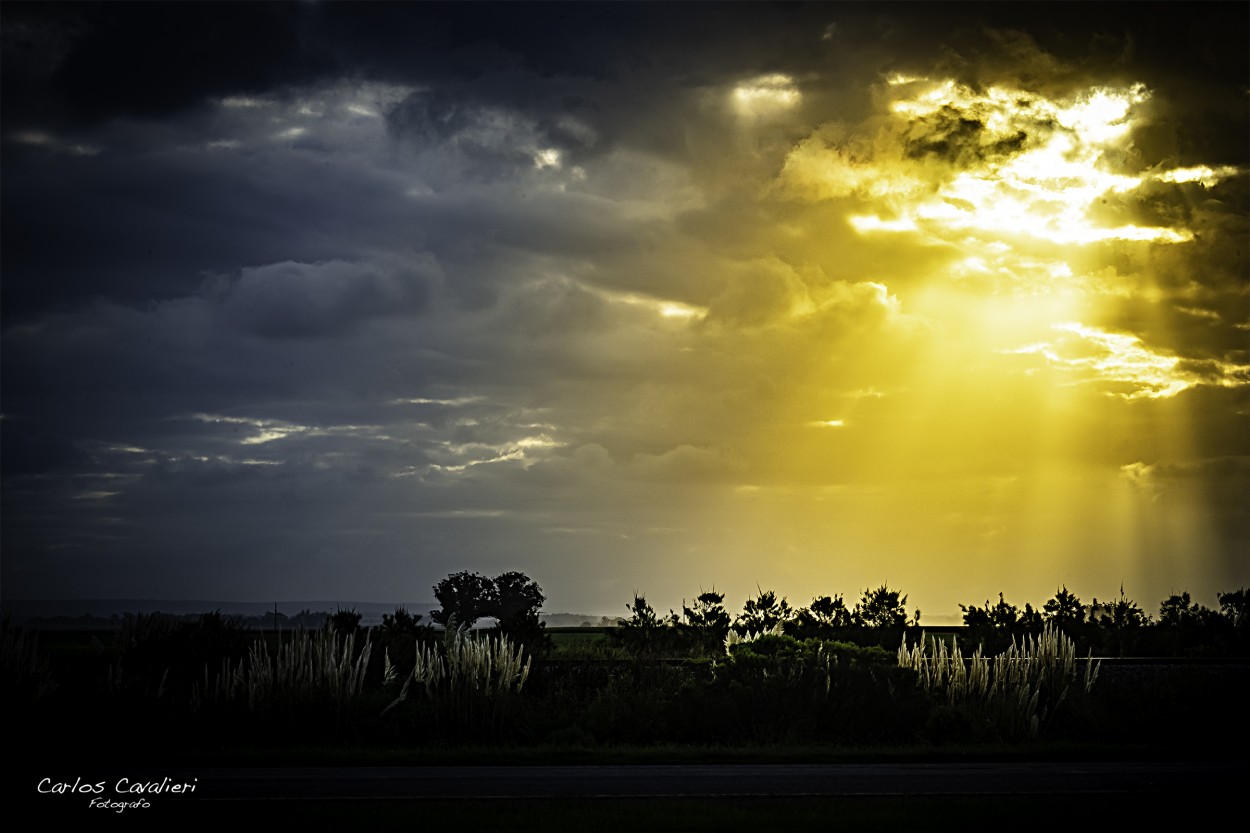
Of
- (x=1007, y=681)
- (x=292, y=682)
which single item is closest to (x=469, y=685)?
(x=292, y=682)

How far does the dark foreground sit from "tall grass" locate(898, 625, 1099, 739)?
5330 mm

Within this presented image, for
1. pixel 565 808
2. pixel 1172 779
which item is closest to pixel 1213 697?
pixel 1172 779

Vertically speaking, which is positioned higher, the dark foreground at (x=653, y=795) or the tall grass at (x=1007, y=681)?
the tall grass at (x=1007, y=681)

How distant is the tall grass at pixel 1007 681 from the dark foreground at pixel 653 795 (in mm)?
5330

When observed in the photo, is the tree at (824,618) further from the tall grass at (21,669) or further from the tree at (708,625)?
the tall grass at (21,669)

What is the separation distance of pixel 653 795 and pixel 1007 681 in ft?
42.0

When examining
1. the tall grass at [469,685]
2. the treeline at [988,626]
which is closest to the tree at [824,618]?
the treeline at [988,626]

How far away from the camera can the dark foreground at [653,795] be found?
47.8 ft

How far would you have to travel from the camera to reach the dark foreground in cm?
1457

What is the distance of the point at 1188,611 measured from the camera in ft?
159

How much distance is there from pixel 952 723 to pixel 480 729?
32.4 ft

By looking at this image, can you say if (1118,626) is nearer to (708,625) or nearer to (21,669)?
(708,625)

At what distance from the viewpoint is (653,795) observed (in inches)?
645

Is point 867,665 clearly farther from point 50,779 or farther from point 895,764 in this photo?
point 50,779
